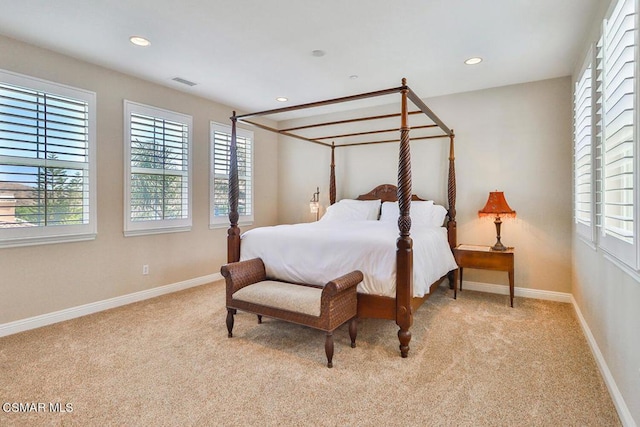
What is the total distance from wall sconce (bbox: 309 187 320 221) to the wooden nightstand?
2.21 metres

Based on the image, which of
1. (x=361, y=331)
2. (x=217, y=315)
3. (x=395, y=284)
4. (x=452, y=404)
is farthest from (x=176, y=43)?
(x=452, y=404)

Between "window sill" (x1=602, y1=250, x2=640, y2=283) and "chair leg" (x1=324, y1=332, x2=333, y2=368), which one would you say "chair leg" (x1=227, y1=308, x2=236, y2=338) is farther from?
"window sill" (x1=602, y1=250, x2=640, y2=283)

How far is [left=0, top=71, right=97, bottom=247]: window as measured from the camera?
2.89m

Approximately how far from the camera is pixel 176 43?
3.03m

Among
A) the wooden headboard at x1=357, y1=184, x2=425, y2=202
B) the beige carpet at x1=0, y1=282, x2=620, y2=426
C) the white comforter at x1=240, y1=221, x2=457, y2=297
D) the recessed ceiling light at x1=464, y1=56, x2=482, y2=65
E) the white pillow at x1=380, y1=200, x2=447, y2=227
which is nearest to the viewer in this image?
the beige carpet at x1=0, y1=282, x2=620, y2=426

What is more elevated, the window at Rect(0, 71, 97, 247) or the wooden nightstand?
the window at Rect(0, 71, 97, 247)

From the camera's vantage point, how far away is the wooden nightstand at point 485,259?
363cm

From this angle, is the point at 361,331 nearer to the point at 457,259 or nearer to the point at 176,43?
the point at 457,259

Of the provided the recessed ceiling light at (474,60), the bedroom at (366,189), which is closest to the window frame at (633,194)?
the bedroom at (366,189)

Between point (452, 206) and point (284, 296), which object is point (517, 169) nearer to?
point (452, 206)

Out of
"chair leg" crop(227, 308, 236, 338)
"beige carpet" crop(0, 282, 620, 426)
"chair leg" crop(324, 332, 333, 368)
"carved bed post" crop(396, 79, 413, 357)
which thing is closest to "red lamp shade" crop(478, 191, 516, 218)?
"beige carpet" crop(0, 282, 620, 426)

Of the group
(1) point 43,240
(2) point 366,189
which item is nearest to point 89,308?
(1) point 43,240

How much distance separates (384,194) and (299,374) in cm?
313

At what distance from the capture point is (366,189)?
5.09 metres
